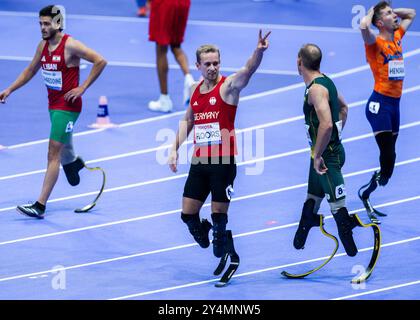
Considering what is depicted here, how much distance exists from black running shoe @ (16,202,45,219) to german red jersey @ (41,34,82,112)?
109 centimetres

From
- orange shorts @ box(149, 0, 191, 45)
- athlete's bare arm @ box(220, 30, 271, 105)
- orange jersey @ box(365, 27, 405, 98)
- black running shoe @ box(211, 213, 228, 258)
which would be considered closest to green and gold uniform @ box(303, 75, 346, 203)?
athlete's bare arm @ box(220, 30, 271, 105)

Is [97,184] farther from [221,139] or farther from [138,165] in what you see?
[221,139]

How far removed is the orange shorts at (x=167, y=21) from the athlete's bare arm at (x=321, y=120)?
23.0 ft

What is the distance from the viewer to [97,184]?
43.1 feet

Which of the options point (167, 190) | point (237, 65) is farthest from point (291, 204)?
point (237, 65)

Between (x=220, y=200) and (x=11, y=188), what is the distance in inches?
161

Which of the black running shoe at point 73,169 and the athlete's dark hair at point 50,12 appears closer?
the athlete's dark hair at point 50,12

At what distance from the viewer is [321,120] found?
9344mm

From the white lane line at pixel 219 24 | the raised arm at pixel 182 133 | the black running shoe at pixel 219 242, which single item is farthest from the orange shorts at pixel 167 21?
the black running shoe at pixel 219 242

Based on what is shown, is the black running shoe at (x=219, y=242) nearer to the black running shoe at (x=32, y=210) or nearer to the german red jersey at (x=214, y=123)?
the german red jersey at (x=214, y=123)

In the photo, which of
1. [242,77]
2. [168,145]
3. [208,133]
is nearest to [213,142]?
[208,133]

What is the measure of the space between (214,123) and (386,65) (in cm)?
273

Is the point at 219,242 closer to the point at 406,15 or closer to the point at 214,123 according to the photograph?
the point at 214,123

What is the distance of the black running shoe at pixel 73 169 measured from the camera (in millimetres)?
12195
